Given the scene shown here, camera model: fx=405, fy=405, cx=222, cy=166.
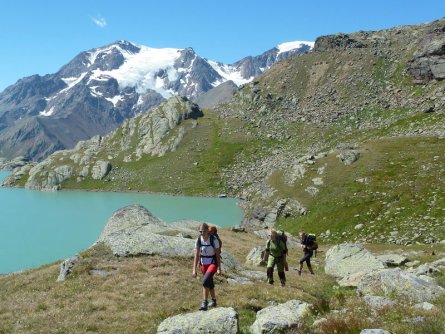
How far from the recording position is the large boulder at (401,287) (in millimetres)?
A: 17547

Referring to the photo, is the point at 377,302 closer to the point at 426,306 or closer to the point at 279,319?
the point at 426,306

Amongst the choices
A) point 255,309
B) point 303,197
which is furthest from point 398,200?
point 255,309

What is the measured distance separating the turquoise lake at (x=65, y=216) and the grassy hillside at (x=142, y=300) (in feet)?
152

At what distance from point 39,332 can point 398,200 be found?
62.6 meters

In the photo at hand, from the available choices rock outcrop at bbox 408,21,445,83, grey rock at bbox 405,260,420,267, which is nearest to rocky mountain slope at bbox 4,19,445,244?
rock outcrop at bbox 408,21,445,83

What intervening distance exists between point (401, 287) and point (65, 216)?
12054cm

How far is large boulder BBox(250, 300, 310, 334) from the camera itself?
14.3 meters

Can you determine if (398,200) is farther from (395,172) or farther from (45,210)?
(45,210)

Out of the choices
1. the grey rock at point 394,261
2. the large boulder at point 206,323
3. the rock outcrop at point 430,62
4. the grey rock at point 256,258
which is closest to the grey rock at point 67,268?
the large boulder at point 206,323

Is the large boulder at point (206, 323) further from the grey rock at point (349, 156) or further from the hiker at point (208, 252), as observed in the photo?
the grey rock at point (349, 156)

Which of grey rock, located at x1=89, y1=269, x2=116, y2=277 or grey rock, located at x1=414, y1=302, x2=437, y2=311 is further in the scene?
grey rock, located at x1=89, y1=269, x2=116, y2=277

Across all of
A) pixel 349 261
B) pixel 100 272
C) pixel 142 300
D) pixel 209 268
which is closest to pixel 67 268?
pixel 100 272

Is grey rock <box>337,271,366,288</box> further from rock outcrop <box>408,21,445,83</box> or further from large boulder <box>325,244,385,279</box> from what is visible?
rock outcrop <box>408,21,445,83</box>

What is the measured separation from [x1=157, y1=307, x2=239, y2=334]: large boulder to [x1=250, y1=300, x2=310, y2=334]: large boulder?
3.04 ft
